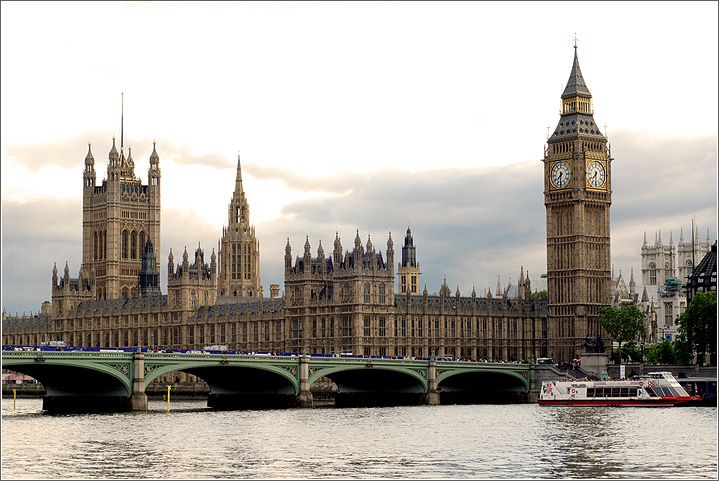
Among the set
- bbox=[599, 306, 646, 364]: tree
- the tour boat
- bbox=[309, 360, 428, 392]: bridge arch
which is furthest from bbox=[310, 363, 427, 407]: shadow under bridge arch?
bbox=[599, 306, 646, 364]: tree

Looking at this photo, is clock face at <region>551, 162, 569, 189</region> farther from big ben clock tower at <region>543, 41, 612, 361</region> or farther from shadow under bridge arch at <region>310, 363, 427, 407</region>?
shadow under bridge arch at <region>310, 363, 427, 407</region>

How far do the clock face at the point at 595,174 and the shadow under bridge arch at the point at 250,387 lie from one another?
49.6 meters

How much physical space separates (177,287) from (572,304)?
5459 centimetres

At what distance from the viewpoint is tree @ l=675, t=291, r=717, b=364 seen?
12350cm

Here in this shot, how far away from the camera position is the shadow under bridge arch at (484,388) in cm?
12575

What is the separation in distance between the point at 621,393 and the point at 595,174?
130ft

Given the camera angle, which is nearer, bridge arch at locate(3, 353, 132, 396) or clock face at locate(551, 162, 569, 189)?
bridge arch at locate(3, 353, 132, 396)

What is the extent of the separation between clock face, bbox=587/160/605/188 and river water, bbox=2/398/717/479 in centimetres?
5173

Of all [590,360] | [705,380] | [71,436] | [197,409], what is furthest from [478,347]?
[71,436]

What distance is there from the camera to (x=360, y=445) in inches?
2660

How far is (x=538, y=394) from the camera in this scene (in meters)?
127

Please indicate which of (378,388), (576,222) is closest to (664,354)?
(576,222)

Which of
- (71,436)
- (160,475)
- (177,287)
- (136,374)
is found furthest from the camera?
(177,287)

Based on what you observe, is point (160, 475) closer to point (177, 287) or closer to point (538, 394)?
point (538, 394)
